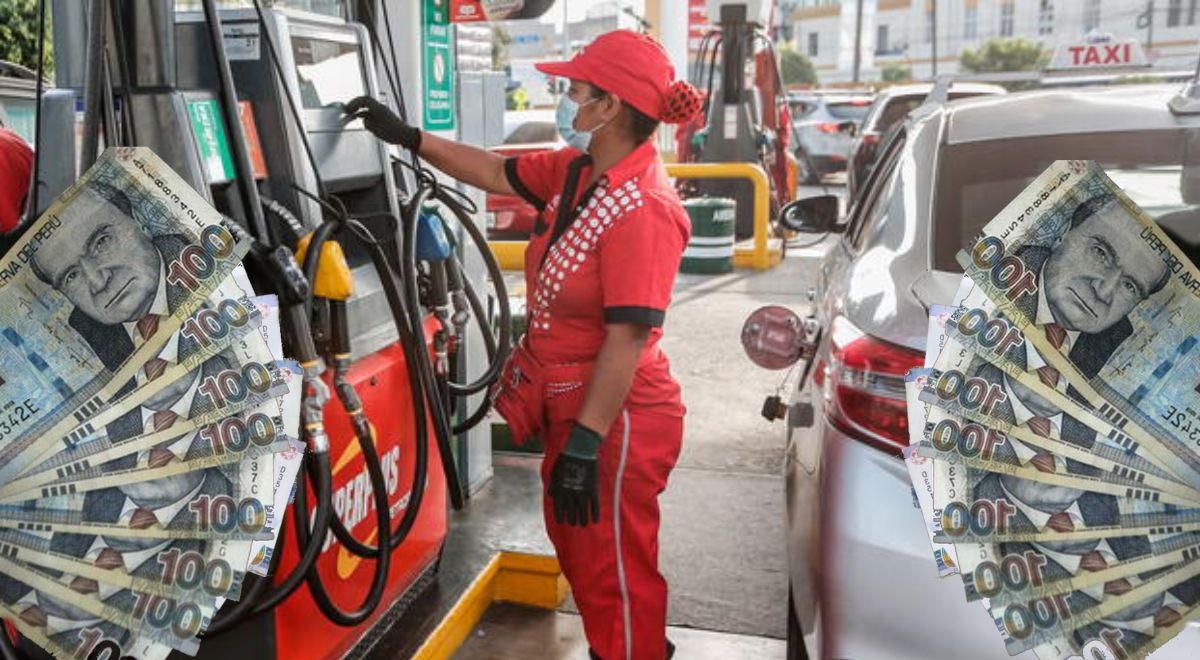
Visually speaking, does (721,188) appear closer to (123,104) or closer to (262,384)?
(123,104)

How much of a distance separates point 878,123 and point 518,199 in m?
4.19

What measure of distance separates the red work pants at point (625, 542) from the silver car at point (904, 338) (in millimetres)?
349

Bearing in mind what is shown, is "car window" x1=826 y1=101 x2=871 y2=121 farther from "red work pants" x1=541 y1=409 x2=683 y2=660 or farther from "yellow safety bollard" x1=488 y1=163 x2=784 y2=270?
"red work pants" x1=541 y1=409 x2=683 y2=660

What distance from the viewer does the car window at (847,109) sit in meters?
21.1

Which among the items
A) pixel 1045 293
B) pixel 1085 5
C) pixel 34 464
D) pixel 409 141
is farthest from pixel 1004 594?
pixel 1085 5

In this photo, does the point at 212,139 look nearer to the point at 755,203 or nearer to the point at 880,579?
the point at 880,579

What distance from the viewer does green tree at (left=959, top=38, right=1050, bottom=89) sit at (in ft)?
159

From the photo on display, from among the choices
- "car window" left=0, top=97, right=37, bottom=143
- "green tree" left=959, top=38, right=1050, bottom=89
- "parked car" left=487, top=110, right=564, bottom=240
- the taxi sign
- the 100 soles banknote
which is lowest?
"parked car" left=487, top=110, right=564, bottom=240

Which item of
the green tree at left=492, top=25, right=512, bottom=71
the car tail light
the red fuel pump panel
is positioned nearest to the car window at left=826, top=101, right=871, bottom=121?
the red fuel pump panel

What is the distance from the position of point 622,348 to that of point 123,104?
1.11 meters

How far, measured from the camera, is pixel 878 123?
41.6ft

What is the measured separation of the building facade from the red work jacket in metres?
49.0

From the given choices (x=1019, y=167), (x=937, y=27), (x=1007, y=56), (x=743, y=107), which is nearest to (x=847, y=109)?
(x=743, y=107)

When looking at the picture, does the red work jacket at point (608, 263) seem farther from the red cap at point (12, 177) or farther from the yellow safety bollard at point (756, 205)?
the yellow safety bollard at point (756, 205)
